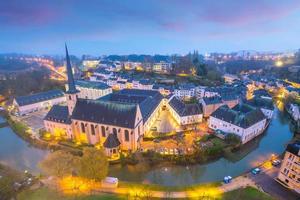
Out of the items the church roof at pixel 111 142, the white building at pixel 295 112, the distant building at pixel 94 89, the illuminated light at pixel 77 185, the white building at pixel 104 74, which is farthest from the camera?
the white building at pixel 104 74

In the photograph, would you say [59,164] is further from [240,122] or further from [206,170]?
[240,122]

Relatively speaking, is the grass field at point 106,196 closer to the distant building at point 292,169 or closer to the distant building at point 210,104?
the distant building at point 292,169

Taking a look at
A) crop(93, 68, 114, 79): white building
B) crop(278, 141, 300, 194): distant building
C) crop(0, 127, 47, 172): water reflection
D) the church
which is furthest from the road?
crop(93, 68, 114, 79): white building

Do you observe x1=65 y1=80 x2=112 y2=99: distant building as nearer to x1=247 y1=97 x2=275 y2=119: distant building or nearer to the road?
x1=247 y1=97 x2=275 y2=119: distant building

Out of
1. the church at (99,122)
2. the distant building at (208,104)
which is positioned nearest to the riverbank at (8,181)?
the church at (99,122)

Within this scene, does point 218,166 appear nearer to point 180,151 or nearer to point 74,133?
point 180,151

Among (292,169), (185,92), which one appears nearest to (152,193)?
(292,169)
